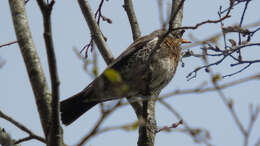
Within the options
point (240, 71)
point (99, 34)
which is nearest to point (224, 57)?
point (240, 71)

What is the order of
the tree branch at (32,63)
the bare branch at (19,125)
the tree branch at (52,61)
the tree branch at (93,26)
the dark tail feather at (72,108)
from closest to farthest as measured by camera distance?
the tree branch at (52,61), the bare branch at (19,125), the tree branch at (32,63), the dark tail feather at (72,108), the tree branch at (93,26)

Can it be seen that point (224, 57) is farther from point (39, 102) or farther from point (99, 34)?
point (39, 102)

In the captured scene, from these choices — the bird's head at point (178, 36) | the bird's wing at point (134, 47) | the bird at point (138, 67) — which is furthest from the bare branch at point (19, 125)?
the bird's head at point (178, 36)

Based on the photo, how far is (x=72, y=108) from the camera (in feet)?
15.1

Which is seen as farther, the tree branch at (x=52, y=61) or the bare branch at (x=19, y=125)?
the bare branch at (x=19, y=125)

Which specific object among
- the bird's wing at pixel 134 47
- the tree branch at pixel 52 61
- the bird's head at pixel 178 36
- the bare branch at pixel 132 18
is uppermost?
the tree branch at pixel 52 61

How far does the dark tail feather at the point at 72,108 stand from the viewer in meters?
4.51

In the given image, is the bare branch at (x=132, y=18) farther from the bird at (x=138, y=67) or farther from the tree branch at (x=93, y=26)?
the tree branch at (x=93, y=26)

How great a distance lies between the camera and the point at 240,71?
13.3 feet

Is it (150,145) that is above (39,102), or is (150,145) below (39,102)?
below

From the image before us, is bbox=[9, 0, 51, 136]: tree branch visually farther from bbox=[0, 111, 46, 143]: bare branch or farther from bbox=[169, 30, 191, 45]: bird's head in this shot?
bbox=[169, 30, 191, 45]: bird's head

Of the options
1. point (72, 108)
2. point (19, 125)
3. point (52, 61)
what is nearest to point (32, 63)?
point (19, 125)

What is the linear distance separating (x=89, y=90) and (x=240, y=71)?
5.35 ft

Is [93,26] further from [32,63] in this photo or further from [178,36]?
[32,63]
